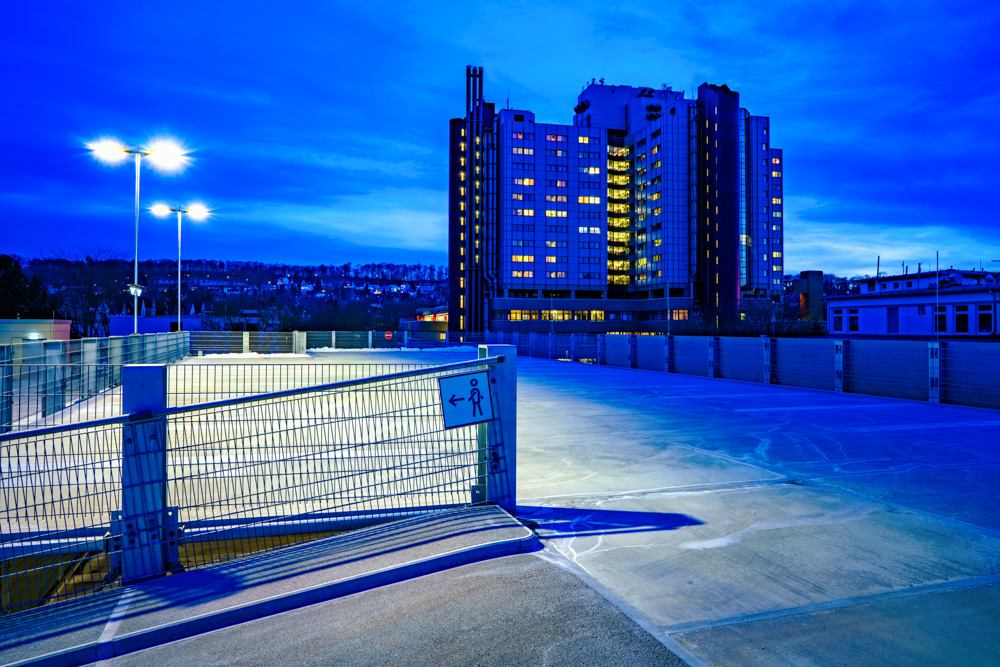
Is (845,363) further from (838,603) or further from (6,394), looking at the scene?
(6,394)

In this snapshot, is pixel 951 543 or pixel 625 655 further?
pixel 951 543

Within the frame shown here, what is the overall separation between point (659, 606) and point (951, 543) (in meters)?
2.75

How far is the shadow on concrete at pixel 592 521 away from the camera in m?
5.06

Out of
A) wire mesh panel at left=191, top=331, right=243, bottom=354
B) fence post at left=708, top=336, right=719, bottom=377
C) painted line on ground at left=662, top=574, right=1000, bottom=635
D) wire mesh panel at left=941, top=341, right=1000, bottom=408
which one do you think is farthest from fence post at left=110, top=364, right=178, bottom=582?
wire mesh panel at left=191, top=331, right=243, bottom=354

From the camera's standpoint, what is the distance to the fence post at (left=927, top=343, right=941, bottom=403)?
538 inches

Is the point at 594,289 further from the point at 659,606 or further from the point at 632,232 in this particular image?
the point at 659,606

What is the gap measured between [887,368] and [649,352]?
1044 cm

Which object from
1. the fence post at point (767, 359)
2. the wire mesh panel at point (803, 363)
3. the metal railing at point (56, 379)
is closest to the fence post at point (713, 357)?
the fence post at point (767, 359)

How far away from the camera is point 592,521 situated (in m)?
5.32

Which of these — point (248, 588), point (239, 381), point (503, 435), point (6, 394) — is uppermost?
point (503, 435)

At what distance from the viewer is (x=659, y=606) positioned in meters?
3.66

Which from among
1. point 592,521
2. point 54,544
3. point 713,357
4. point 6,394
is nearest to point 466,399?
point 592,521

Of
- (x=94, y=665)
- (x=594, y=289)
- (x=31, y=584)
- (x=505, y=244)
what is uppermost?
(x=505, y=244)

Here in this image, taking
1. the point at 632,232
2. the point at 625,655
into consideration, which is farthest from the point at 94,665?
the point at 632,232
